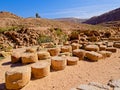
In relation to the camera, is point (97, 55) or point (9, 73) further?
point (97, 55)

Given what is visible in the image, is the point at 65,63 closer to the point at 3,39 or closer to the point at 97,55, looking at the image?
the point at 97,55

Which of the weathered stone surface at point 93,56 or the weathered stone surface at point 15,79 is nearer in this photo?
the weathered stone surface at point 15,79

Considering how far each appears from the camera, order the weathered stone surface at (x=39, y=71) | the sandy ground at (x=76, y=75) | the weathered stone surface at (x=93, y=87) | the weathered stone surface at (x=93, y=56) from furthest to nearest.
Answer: the weathered stone surface at (x=93, y=56)
the weathered stone surface at (x=39, y=71)
the sandy ground at (x=76, y=75)
the weathered stone surface at (x=93, y=87)

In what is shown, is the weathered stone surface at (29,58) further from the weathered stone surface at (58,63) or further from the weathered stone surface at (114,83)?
the weathered stone surface at (114,83)

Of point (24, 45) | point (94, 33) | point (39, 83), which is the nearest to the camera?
point (39, 83)

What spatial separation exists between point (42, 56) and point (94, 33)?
9465 mm

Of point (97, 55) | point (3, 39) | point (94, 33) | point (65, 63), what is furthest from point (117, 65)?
point (94, 33)

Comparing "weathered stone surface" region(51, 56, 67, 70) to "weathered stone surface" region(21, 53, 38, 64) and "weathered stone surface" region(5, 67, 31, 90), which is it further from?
"weathered stone surface" region(5, 67, 31, 90)

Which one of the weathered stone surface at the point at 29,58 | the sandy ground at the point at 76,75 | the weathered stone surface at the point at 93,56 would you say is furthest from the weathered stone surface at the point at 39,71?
the weathered stone surface at the point at 93,56

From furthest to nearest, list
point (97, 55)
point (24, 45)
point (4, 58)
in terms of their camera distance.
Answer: point (24, 45), point (4, 58), point (97, 55)

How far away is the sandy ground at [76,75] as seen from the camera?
5.37 m

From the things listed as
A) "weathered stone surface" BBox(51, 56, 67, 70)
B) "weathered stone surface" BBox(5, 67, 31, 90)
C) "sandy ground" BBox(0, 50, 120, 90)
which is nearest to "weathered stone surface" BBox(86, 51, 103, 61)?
"sandy ground" BBox(0, 50, 120, 90)

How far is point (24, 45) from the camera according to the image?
12.0 metres

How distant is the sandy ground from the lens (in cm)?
537
